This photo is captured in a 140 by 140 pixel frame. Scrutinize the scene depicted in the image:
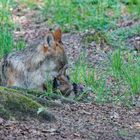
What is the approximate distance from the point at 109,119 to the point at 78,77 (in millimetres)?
1242

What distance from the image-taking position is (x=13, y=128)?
197 inches

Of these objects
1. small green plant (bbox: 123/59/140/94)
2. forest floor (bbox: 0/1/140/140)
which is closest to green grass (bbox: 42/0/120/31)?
small green plant (bbox: 123/59/140/94)

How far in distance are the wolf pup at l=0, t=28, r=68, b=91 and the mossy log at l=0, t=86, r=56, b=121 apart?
971mm

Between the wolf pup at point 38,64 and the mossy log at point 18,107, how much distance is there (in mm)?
971

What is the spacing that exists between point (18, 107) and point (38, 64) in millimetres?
1177

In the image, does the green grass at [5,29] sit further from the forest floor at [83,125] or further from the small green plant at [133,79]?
the forest floor at [83,125]

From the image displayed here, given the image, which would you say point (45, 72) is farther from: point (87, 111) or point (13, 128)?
point (13, 128)

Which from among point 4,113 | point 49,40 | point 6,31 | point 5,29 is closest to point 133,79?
point 49,40

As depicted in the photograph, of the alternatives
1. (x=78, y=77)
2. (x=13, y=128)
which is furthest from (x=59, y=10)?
(x=13, y=128)

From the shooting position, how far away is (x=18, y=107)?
5.24 metres

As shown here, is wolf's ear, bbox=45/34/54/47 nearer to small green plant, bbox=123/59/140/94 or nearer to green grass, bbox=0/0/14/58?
small green plant, bbox=123/59/140/94

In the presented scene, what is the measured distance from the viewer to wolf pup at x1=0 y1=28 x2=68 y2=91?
633cm

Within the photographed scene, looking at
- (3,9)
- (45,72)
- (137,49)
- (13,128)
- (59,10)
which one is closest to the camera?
(13,128)

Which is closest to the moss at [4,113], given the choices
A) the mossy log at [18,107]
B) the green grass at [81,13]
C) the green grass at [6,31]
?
the mossy log at [18,107]
